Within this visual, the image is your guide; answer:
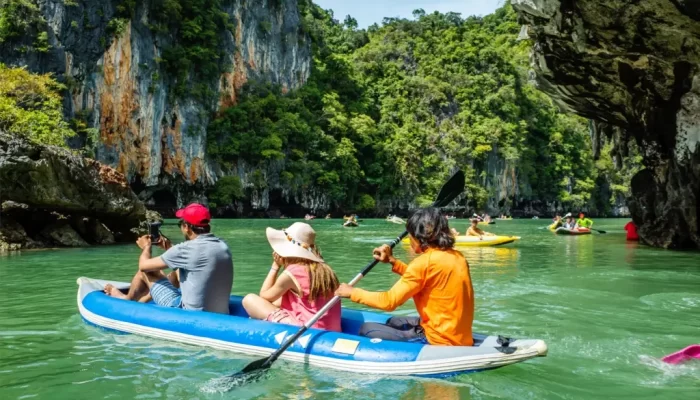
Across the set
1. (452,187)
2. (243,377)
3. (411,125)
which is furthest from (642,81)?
(411,125)

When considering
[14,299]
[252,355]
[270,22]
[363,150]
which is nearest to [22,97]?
[14,299]

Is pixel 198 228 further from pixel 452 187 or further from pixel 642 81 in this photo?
pixel 642 81

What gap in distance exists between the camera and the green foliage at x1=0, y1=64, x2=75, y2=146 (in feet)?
55.1

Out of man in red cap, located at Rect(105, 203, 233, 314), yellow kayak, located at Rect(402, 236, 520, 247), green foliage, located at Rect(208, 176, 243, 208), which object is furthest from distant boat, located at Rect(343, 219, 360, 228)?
man in red cap, located at Rect(105, 203, 233, 314)

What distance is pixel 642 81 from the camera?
515 inches

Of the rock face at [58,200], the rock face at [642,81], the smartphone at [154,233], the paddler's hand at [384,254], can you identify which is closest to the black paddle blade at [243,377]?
the paddler's hand at [384,254]

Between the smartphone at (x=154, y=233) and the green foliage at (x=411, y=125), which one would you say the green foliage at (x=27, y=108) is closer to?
the smartphone at (x=154, y=233)

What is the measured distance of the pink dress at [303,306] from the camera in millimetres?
3799

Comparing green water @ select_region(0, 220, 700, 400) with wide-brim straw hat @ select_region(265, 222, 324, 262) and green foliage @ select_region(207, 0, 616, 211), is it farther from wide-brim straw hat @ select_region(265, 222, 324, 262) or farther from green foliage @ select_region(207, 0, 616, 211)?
green foliage @ select_region(207, 0, 616, 211)

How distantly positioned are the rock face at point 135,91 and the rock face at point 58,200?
15197mm

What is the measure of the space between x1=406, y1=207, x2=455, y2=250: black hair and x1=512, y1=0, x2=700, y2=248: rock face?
6874mm

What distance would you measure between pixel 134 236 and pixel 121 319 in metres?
12.2

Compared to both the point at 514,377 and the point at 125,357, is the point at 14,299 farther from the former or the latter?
the point at 514,377

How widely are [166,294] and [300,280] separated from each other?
1715 millimetres
